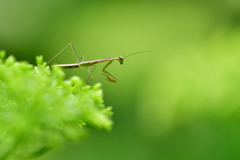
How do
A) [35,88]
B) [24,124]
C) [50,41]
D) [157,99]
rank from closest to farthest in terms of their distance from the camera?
1. [24,124]
2. [35,88]
3. [157,99]
4. [50,41]

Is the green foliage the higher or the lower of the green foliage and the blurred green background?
the lower

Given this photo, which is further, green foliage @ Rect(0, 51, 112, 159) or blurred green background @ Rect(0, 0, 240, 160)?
blurred green background @ Rect(0, 0, 240, 160)

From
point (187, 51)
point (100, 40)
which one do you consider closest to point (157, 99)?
point (187, 51)

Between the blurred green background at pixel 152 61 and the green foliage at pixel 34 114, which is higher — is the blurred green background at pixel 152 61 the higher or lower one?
the higher one

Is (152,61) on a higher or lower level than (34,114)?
higher

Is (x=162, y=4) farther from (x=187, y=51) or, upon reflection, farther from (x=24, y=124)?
(x=24, y=124)
